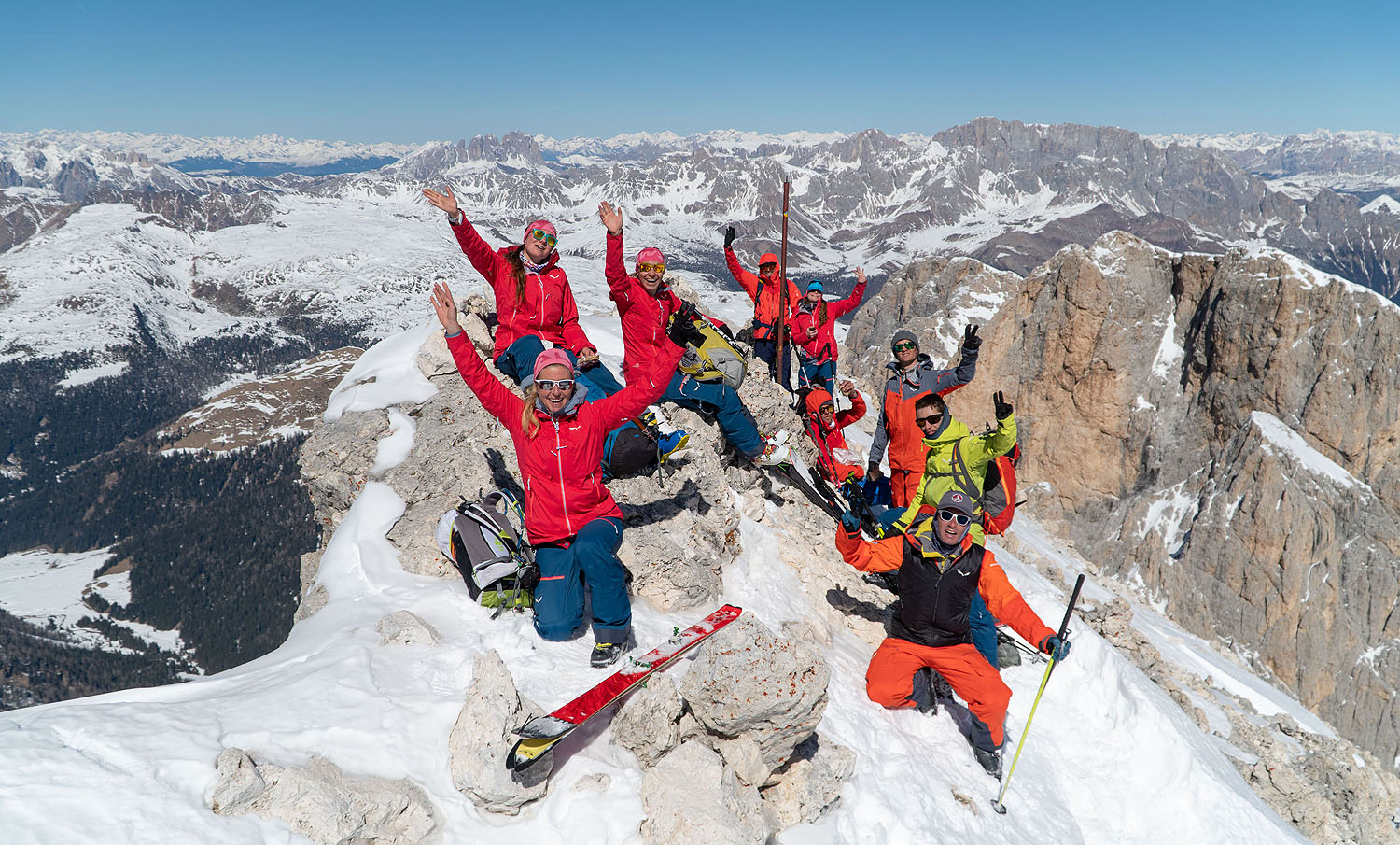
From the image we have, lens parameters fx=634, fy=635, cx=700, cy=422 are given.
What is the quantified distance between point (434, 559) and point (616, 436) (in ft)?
10.6

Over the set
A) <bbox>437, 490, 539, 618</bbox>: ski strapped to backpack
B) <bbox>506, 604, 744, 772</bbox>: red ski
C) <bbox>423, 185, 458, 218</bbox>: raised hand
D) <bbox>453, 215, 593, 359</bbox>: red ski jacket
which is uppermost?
<bbox>423, 185, 458, 218</bbox>: raised hand

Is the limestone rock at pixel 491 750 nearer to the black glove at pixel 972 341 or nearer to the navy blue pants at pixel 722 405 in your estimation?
the navy blue pants at pixel 722 405

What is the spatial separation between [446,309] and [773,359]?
10259 millimetres

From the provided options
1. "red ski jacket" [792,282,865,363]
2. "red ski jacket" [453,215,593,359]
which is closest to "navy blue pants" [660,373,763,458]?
"red ski jacket" [453,215,593,359]

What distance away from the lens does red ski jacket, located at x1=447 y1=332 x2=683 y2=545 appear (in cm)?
725

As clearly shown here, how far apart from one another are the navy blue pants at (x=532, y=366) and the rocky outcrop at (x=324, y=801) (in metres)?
6.30

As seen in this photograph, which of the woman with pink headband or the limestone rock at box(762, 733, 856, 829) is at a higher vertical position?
the woman with pink headband

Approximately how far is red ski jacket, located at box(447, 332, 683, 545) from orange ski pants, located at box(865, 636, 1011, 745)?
4.18 m

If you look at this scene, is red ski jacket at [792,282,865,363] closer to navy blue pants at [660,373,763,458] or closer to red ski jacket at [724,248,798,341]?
red ski jacket at [724,248,798,341]

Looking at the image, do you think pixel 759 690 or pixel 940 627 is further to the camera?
pixel 940 627

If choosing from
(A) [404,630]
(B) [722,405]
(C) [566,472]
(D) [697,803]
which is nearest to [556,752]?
(D) [697,803]

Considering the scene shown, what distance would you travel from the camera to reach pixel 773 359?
16.4 meters

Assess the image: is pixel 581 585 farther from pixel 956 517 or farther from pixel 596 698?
pixel 956 517

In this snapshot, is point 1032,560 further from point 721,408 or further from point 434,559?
point 434,559
